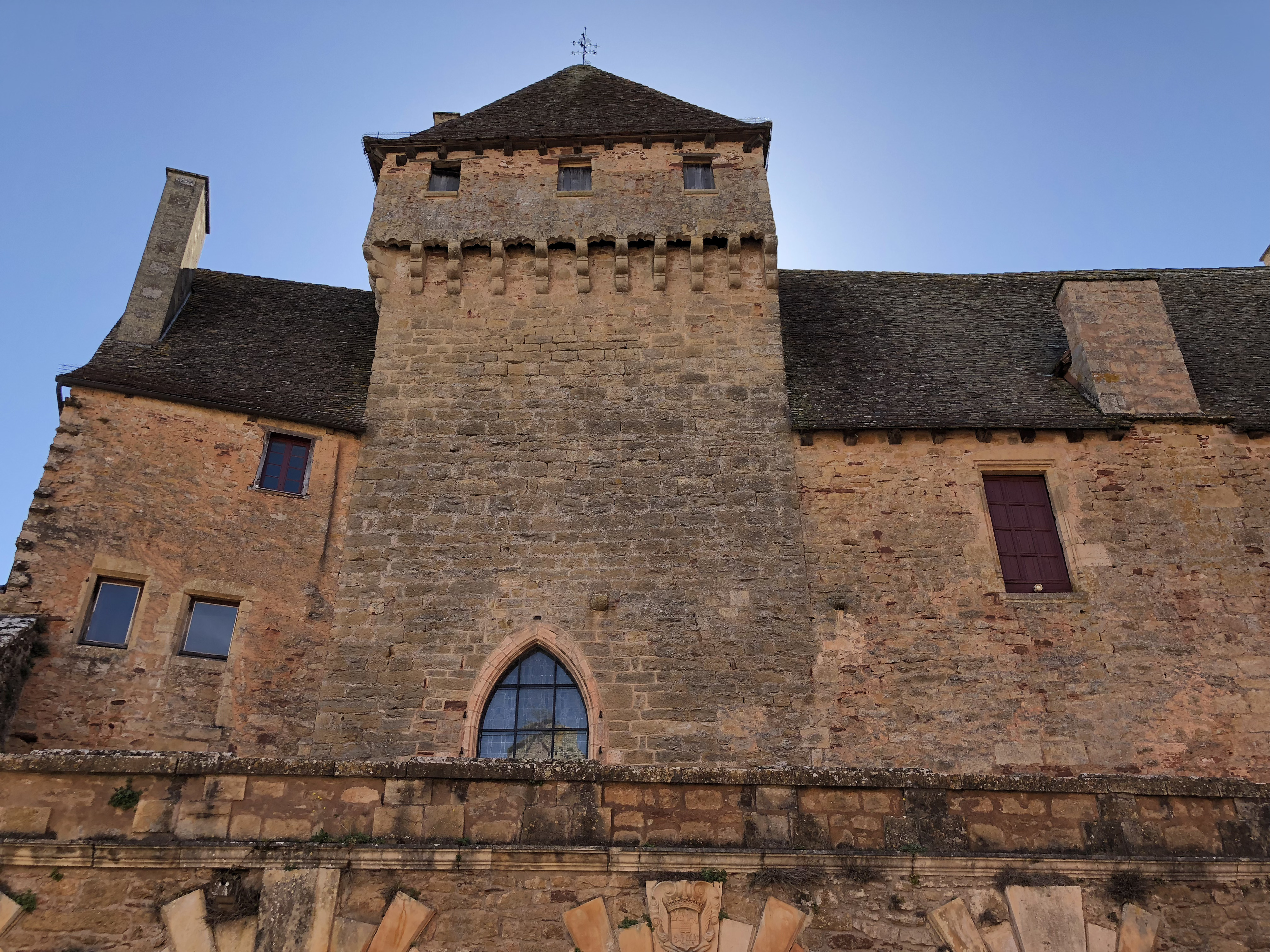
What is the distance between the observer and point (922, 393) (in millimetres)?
13320

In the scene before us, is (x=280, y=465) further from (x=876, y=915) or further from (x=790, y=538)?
(x=876, y=915)

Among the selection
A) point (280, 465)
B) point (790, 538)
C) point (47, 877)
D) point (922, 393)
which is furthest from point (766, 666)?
point (47, 877)

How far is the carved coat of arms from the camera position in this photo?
5.41 m

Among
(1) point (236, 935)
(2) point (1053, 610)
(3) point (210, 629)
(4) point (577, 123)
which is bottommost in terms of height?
(1) point (236, 935)

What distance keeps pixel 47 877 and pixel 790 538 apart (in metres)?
8.34

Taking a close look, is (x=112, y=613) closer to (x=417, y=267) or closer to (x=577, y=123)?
(x=417, y=267)

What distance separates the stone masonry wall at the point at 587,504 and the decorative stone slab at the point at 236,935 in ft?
17.2

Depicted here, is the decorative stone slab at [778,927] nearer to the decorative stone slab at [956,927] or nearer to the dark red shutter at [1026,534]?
the decorative stone slab at [956,927]

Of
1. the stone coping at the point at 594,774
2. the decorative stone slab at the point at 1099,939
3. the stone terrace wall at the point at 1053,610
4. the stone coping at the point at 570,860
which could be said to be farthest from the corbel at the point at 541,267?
the decorative stone slab at the point at 1099,939

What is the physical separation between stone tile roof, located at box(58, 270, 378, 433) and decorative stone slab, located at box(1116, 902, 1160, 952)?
993 centimetres

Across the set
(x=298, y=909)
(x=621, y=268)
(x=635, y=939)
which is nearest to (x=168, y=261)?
(x=621, y=268)

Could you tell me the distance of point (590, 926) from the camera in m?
5.45

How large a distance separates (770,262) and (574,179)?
10.8 feet

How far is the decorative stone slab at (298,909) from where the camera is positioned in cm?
533
